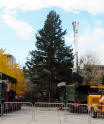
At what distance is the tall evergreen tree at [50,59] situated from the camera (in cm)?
3762

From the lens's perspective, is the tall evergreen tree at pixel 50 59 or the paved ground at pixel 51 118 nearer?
the paved ground at pixel 51 118

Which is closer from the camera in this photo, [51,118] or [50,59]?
[51,118]

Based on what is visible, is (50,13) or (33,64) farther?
(50,13)

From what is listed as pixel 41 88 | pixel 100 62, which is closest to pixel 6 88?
pixel 41 88

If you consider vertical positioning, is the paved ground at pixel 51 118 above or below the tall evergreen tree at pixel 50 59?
below

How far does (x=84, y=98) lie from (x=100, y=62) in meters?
23.0

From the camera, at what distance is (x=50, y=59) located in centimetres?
3781

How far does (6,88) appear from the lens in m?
20.0

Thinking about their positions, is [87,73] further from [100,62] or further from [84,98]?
[84,98]

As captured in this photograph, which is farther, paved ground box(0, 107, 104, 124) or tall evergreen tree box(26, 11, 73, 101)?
tall evergreen tree box(26, 11, 73, 101)

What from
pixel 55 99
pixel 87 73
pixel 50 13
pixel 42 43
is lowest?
pixel 55 99

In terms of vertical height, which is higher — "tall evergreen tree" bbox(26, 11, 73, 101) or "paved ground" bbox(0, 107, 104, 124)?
"tall evergreen tree" bbox(26, 11, 73, 101)

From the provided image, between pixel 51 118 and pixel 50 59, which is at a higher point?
pixel 50 59

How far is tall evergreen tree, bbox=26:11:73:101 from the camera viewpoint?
123ft
